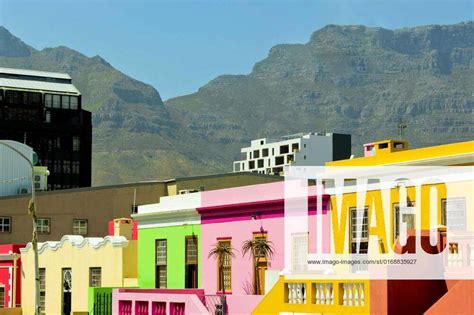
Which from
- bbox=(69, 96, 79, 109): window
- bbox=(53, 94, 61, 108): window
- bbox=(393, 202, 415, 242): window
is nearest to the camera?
bbox=(393, 202, 415, 242): window

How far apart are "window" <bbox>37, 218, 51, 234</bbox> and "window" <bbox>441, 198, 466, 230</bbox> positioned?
2978 cm

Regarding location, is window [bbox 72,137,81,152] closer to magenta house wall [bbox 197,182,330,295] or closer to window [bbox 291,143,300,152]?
window [bbox 291,143,300,152]

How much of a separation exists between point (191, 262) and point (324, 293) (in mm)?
10560

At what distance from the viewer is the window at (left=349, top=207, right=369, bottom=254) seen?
26.5 metres

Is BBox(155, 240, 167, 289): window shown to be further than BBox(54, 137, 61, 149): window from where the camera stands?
No

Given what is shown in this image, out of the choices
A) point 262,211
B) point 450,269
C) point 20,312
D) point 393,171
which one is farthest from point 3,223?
point 450,269

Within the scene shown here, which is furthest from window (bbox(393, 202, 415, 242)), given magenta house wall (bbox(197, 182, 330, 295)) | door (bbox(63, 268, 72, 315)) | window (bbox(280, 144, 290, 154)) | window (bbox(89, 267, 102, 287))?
window (bbox(280, 144, 290, 154))

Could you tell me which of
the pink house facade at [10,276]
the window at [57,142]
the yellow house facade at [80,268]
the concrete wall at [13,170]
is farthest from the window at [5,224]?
the window at [57,142]

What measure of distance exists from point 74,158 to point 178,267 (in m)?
96.6

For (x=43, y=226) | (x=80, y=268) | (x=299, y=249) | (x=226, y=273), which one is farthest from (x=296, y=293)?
(x=43, y=226)

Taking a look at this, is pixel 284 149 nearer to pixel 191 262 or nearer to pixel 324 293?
pixel 191 262

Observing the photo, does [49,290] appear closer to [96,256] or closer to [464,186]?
[96,256]

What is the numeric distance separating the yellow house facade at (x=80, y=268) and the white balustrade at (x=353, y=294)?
49.8 feet

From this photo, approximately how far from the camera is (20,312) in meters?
43.3
